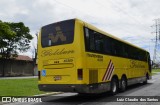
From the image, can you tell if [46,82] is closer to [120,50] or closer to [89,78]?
[89,78]

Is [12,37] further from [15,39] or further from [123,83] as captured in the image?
[123,83]

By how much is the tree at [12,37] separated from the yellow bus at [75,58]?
33.6m

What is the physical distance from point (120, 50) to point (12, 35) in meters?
33.7

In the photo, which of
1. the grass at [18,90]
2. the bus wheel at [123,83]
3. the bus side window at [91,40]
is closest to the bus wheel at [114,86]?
the bus wheel at [123,83]

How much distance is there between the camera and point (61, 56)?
1282 cm

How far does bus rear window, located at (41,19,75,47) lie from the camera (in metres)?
12.7

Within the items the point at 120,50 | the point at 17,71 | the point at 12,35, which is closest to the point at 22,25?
the point at 12,35

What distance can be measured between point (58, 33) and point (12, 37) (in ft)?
122

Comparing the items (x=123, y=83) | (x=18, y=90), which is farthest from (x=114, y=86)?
(x=18, y=90)

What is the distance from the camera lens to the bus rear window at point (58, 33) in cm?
1270

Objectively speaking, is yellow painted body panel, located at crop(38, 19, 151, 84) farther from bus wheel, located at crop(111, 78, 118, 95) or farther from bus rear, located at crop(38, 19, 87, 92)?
bus wheel, located at crop(111, 78, 118, 95)

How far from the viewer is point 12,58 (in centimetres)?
5094

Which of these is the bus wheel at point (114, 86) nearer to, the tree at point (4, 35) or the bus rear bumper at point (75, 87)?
the bus rear bumper at point (75, 87)

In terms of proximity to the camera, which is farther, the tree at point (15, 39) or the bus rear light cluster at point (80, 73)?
the tree at point (15, 39)
